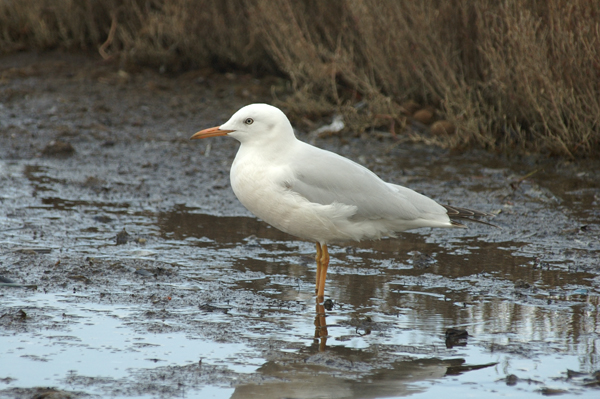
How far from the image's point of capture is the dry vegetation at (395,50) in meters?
7.23

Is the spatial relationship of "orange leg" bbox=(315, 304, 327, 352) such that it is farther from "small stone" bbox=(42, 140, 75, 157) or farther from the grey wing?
"small stone" bbox=(42, 140, 75, 157)

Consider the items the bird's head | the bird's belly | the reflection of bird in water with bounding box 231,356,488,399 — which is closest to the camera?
the reflection of bird in water with bounding box 231,356,488,399

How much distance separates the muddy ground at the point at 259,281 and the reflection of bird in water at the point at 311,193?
40cm

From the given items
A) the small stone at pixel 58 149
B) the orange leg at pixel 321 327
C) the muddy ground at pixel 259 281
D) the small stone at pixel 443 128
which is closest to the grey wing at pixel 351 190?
the muddy ground at pixel 259 281

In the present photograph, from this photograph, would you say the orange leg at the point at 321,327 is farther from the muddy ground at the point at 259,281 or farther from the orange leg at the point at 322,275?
→ the orange leg at the point at 322,275

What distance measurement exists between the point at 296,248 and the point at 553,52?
11.0 ft

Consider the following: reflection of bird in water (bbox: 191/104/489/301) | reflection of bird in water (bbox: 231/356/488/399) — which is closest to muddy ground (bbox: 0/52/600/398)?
reflection of bird in water (bbox: 231/356/488/399)

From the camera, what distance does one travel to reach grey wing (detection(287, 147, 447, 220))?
4.71 m

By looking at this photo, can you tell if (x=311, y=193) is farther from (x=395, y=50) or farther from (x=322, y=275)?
(x=395, y=50)

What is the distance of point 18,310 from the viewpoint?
167 inches

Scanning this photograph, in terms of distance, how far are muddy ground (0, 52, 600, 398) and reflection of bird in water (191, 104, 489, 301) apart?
0.40 metres

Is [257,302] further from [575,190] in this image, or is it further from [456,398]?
[575,190]

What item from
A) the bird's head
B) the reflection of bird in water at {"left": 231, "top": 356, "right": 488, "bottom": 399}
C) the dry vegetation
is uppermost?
the dry vegetation

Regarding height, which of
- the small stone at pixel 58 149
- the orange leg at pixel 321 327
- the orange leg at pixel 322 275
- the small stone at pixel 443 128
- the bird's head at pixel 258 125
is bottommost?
the orange leg at pixel 321 327
